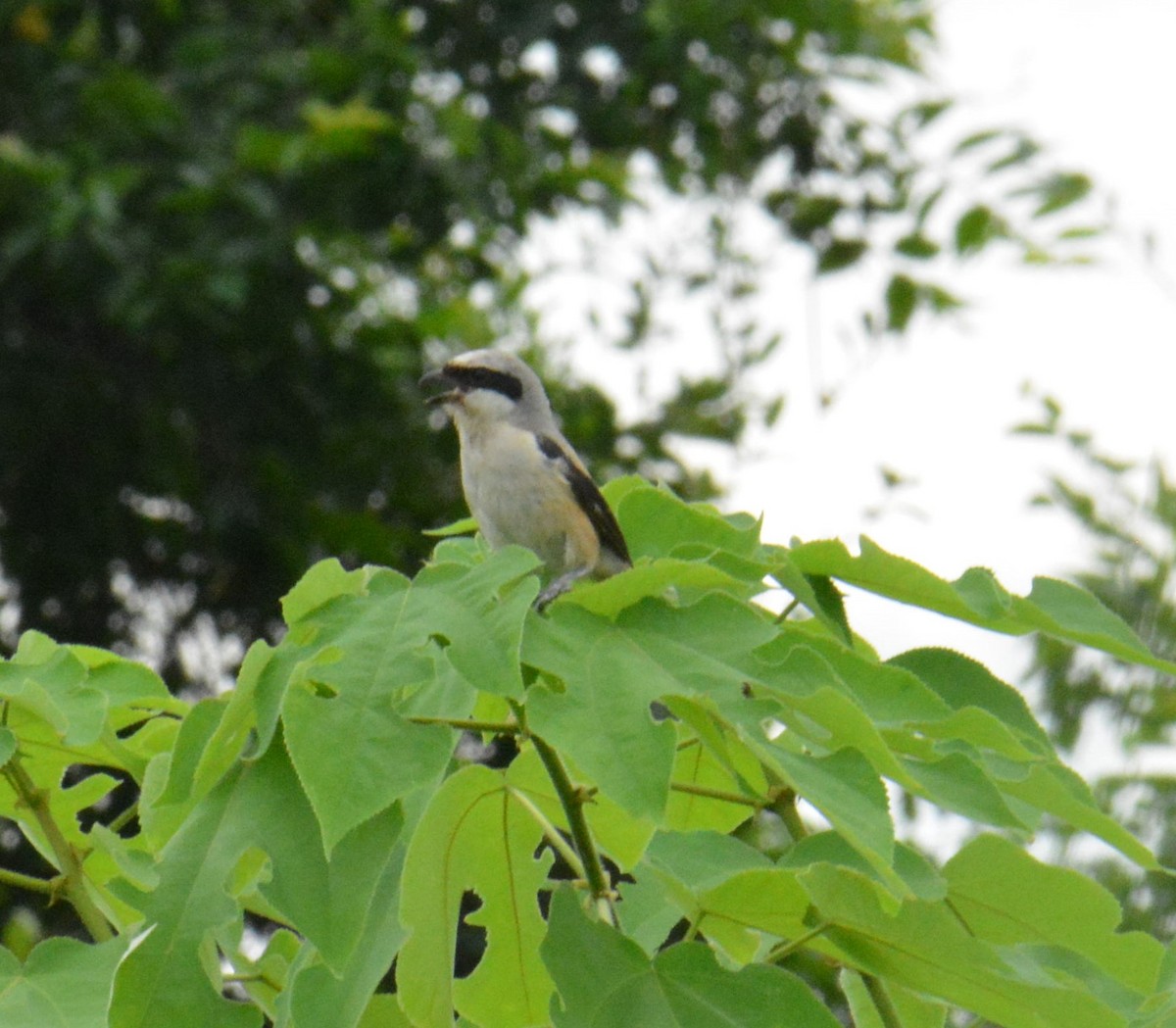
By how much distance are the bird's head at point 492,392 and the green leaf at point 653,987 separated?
9.03 ft

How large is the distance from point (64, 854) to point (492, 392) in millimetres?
2589

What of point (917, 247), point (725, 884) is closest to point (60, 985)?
point (725, 884)

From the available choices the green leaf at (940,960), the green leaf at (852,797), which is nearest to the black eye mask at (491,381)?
the green leaf at (940,960)

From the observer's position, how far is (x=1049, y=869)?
1620 mm

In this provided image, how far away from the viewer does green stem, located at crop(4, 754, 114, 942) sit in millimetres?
1597

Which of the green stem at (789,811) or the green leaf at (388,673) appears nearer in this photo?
the green leaf at (388,673)

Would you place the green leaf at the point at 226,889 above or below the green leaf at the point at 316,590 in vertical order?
below

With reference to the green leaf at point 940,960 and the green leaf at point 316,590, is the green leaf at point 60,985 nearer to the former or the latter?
the green leaf at point 316,590

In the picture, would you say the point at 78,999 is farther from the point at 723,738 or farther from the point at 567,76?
the point at 567,76

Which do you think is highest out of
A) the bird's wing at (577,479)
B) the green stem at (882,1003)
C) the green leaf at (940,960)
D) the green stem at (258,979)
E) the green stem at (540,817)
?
the green leaf at (940,960)

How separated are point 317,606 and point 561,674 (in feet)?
0.77

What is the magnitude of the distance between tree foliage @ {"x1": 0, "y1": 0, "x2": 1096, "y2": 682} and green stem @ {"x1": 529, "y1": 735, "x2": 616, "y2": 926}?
4.78 metres

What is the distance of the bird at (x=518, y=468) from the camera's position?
3.63m

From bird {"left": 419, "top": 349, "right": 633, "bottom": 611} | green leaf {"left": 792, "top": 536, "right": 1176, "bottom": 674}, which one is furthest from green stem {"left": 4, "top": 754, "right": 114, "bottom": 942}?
bird {"left": 419, "top": 349, "right": 633, "bottom": 611}
